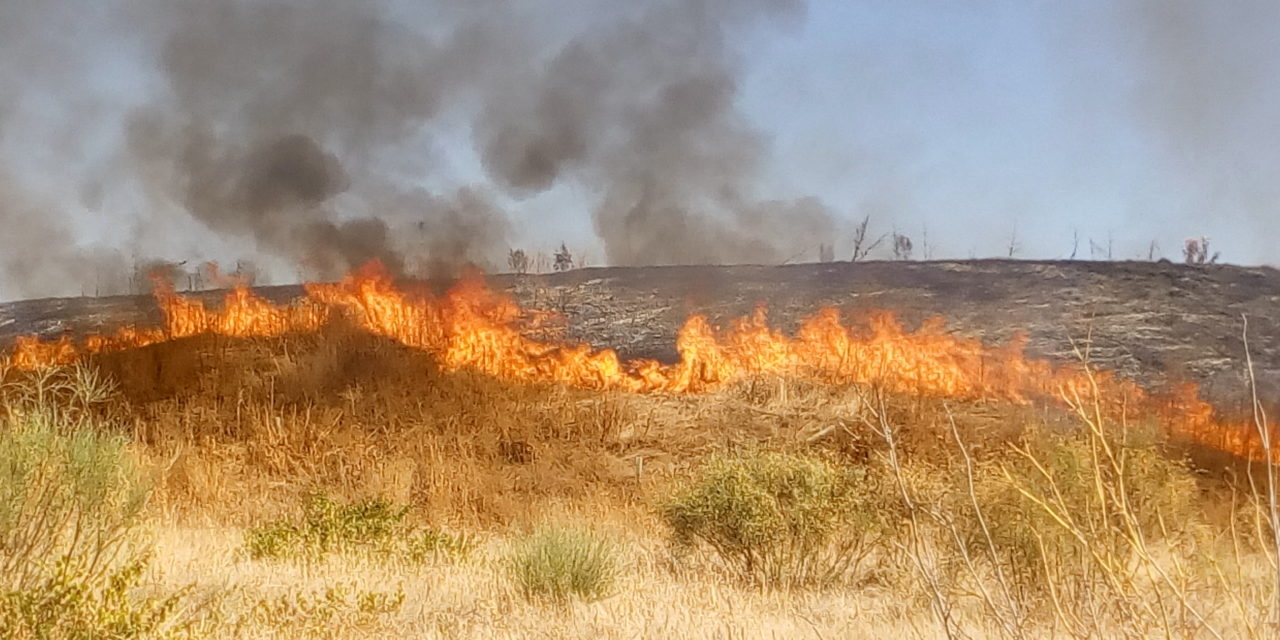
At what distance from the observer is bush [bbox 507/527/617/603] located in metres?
8.11

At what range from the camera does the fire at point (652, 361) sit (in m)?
19.3

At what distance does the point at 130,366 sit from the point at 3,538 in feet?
46.4

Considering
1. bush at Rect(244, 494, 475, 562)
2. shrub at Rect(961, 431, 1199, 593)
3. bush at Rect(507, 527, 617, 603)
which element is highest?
shrub at Rect(961, 431, 1199, 593)

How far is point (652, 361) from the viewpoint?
20.6m

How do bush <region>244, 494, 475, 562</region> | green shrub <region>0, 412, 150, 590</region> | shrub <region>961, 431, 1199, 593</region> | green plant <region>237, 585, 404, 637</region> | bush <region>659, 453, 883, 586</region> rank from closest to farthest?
1. green shrub <region>0, 412, 150, 590</region>
2. green plant <region>237, 585, 404, 637</region>
3. shrub <region>961, 431, 1199, 593</region>
4. bush <region>659, 453, 883, 586</region>
5. bush <region>244, 494, 475, 562</region>

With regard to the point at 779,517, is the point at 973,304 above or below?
above

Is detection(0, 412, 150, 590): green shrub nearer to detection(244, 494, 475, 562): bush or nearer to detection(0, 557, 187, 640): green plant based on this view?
detection(0, 557, 187, 640): green plant

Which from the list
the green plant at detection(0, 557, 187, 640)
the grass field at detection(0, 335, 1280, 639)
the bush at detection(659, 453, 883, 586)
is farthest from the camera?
the bush at detection(659, 453, 883, 586)

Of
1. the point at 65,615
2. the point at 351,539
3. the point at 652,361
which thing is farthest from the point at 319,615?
the point at 652,361

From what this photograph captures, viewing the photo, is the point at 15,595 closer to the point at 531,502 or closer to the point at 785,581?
the point at 785,581

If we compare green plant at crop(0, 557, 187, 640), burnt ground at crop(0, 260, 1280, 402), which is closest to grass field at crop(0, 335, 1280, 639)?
green plant at crop(0, 557, 187, 640)

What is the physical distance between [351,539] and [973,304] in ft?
58.5

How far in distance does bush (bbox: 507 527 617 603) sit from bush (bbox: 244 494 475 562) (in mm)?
1951

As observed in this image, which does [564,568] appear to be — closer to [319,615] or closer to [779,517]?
[319,615]
